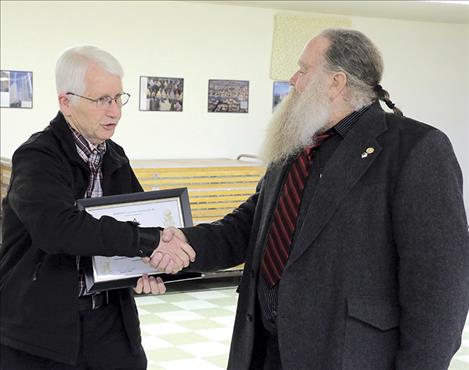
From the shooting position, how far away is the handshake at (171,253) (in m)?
2.97

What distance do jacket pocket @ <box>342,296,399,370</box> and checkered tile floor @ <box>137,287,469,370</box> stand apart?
3280 millimetres

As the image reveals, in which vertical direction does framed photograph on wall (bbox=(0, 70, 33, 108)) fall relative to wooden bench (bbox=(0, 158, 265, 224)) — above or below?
above

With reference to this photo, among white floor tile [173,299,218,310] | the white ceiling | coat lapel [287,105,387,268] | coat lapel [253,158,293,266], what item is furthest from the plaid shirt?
the white ceiling

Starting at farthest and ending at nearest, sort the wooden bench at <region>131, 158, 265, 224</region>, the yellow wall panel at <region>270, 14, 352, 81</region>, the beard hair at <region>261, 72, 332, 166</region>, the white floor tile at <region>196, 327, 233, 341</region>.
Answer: the yellow wall panel at <region>270, 14, 352, 81</region>, the wooden bench at <region>131, 158, 265, 224</region>, the white floor tile at <region>196, 327, 233, 341</region>, the beard hair at <region>261, 72, 332, 166</region>

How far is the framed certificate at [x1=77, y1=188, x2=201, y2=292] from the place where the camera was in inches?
112

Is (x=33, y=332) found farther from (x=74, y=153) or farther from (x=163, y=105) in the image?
(x=163, y=105)

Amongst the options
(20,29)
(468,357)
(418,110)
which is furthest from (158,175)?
(418,110)

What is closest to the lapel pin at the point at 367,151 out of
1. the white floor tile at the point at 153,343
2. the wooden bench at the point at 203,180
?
the white floor tile at the point at 153,343

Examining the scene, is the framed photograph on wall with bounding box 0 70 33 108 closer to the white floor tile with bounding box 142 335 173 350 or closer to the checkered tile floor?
the checkered tile floor

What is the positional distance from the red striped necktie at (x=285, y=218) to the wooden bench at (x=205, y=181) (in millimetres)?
4887

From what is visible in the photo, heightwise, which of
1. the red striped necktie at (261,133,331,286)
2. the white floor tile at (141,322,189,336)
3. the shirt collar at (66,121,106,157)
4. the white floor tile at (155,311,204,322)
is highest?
the shirt collar at (66,121,106,157)

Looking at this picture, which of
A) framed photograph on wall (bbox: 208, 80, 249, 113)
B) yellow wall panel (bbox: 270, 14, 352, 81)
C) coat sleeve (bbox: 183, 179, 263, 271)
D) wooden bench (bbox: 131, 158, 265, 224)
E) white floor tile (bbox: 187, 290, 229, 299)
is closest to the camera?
coat sleeve (bbox: 183, 179, 263, 271)

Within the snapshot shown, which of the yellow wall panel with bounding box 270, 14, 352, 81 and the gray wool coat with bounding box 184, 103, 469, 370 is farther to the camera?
the yellow wall panel with bounding box 270, 14, 352, 81

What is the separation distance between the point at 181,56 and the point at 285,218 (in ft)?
21.6
